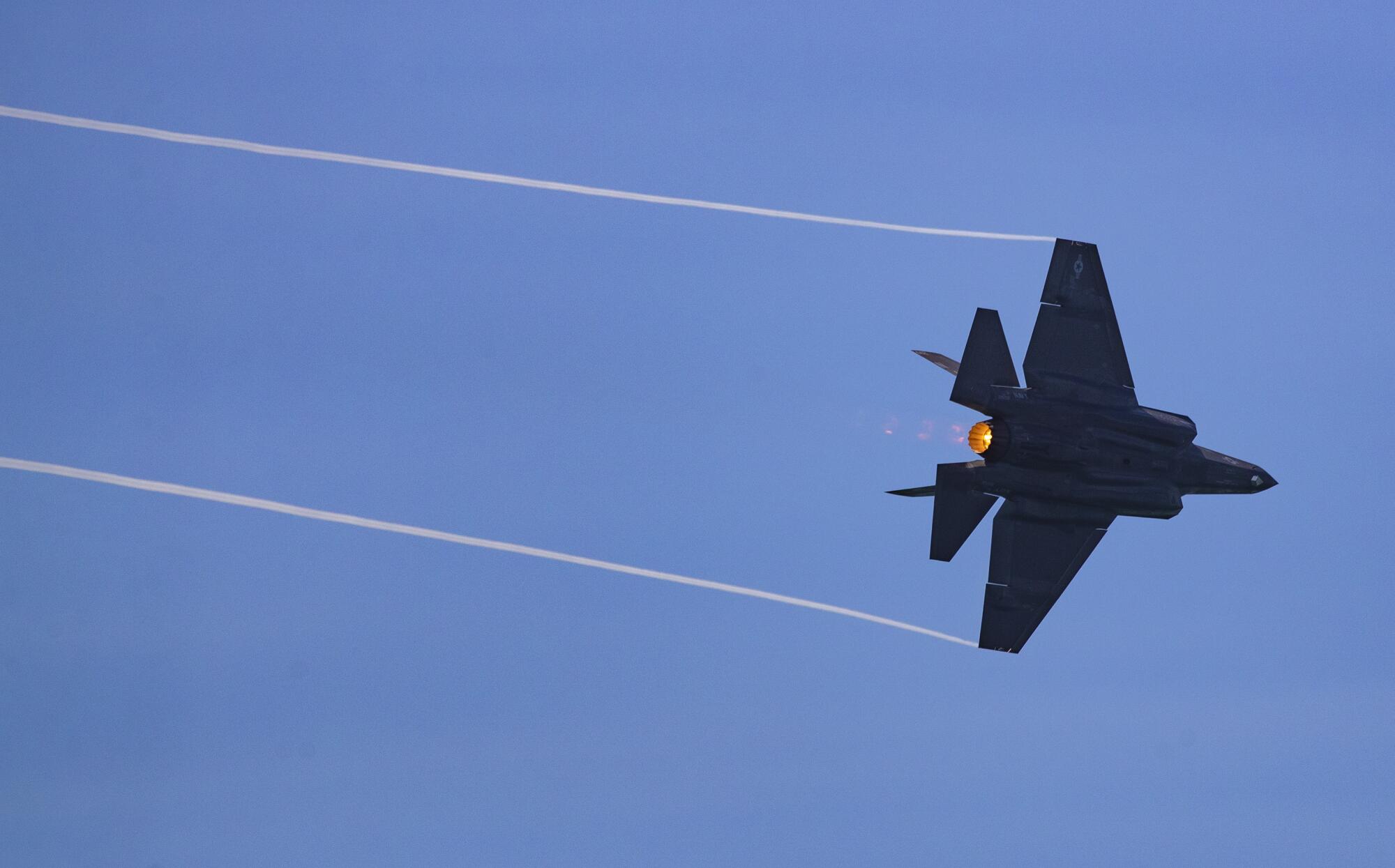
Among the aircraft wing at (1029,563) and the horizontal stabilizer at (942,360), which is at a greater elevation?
the horizontal stabilizer at (942,360)

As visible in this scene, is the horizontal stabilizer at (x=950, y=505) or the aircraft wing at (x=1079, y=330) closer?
the horizontal stabilizer at (x=950, y=505)

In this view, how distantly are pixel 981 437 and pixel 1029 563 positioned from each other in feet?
12.2

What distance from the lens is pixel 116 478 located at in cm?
3153

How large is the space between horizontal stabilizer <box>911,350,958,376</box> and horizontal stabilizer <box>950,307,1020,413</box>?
0.56 m

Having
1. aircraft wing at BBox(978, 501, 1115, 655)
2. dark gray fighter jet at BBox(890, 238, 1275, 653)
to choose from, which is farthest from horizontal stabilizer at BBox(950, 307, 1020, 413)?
aircraft wing at BBox(978, 501, 1115, 655)

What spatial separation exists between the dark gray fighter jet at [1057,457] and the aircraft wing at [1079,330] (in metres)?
0.02

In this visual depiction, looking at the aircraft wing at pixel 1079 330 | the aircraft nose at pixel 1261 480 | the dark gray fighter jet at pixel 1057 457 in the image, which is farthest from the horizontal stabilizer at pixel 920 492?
the aircraft nose at pixel 1261 480

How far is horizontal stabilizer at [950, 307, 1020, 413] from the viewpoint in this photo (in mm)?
34594

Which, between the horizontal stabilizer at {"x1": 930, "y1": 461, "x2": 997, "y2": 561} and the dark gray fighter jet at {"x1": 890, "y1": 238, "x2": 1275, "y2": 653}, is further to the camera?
Result: the horizontal stabilizer at {"x1": 930, "y1": 461, "x2": 997, "y2": 561}

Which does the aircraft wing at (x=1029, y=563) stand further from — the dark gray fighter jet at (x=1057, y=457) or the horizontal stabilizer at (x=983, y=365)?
the horizontal stabilizer at (x=983, y=365)

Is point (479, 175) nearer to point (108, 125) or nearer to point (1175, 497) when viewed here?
point (108, 125)

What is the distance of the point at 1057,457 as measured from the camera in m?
35.2

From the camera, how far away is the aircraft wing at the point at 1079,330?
36.5m

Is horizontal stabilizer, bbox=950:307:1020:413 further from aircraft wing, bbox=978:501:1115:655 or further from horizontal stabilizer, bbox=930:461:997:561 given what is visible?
aircraft wing, bbox=978:501:1115:655
